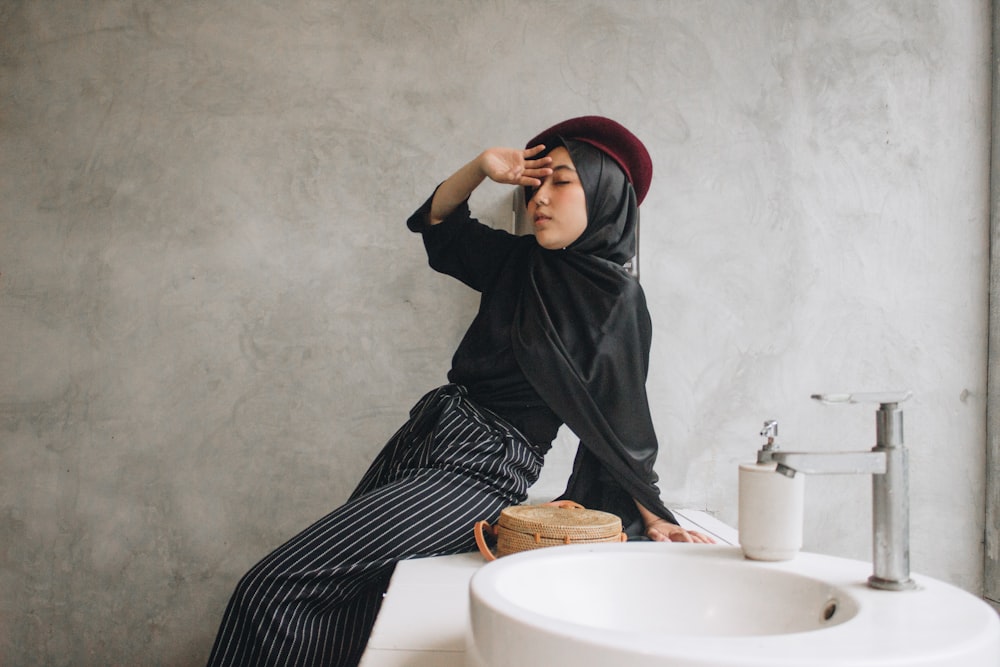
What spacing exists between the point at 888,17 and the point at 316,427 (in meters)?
1.79

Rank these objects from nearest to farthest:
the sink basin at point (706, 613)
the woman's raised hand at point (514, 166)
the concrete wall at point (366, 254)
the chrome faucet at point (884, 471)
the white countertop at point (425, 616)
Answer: the sink basin at point (706, 613) → the chrome faucet at point (884, 471) → the white countertop at point (425, 616) → the woman's raised hand at point (514, 166) → the concrete wall at point (366, 254)

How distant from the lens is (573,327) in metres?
1.41

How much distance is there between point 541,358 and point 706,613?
2.09ft

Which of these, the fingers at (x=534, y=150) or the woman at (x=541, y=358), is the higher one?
the fingers at (x=534, y=150)

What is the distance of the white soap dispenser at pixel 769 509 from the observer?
740mm

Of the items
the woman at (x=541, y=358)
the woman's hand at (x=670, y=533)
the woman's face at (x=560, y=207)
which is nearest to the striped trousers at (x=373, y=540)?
the woman at (x=541, y=358)

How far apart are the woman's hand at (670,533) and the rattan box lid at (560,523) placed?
0.52 feet

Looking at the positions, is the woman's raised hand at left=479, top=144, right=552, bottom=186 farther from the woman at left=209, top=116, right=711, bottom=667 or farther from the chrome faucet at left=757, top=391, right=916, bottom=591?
the chrome faucet at left=757, top=391, right=916, bottom=591

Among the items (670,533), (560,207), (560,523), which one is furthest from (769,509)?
(560,207)

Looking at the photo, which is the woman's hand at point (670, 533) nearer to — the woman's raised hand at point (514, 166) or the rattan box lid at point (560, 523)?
the rattan box lid at point (560, 523)

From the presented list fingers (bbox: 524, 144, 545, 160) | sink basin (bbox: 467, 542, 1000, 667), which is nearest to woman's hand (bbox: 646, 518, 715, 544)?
sink basin (bbox: 467, 542, 1000, 667)

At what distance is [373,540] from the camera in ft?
3.75

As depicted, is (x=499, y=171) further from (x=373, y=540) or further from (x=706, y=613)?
(x=706, y=613)

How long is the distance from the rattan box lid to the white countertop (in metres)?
0.10
